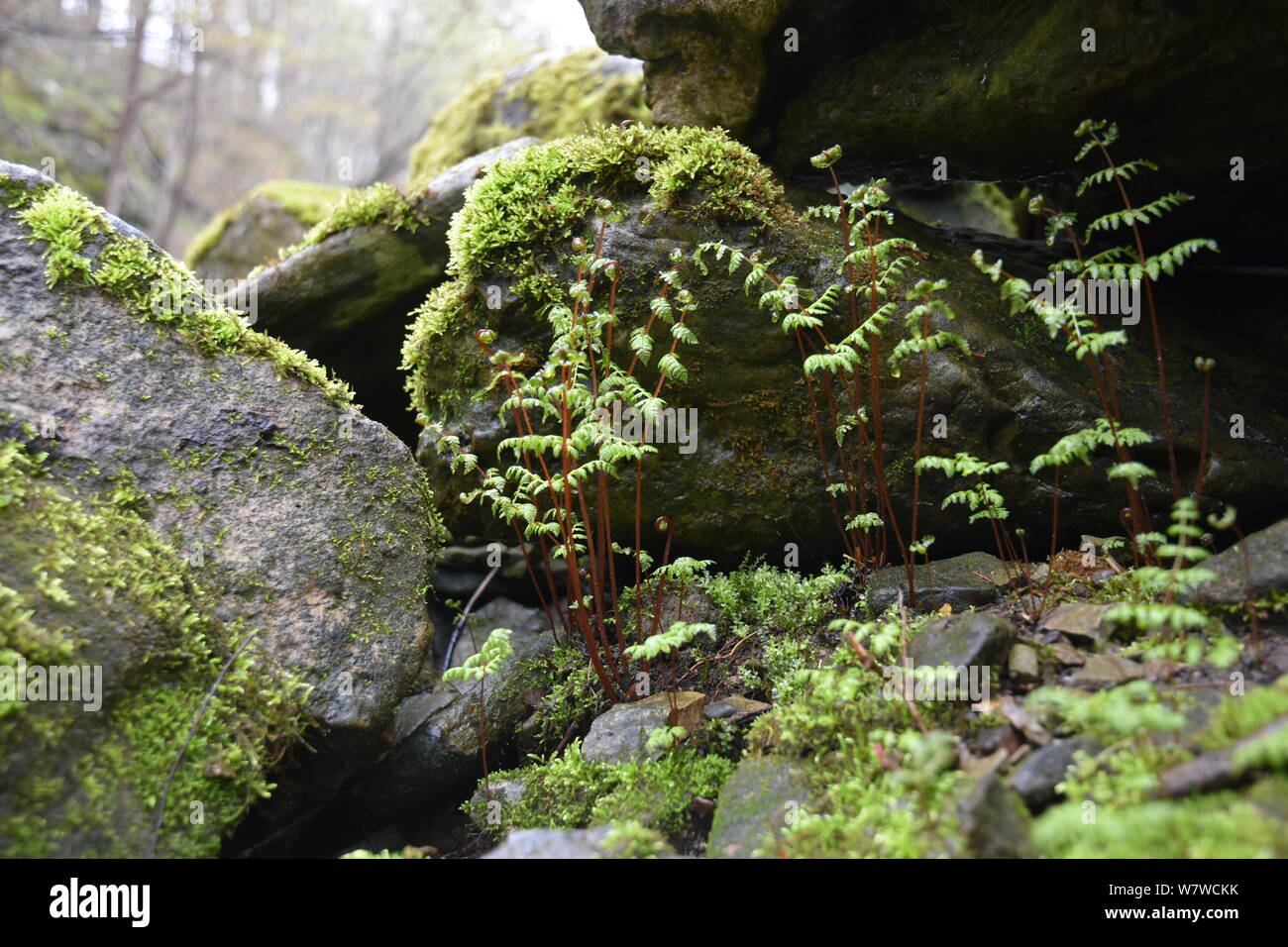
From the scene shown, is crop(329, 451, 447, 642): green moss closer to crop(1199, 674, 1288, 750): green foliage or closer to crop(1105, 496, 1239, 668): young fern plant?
crop(1105, 496, 1239, 668): young fern plant

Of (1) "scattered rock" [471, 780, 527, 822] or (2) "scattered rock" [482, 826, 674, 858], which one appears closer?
(2) "scattered rock" [482, 826, 674, 858]

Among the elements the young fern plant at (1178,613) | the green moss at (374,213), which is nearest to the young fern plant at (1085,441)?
the young fern plant at (1178,613)

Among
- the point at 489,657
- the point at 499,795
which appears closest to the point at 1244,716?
the point at 489,657

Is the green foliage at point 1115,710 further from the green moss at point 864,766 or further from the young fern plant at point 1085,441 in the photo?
the young fern plant at point 1085,441

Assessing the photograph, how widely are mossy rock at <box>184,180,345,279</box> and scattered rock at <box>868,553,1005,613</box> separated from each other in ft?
23.8

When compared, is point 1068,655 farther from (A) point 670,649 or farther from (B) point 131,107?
(B) point 131,107

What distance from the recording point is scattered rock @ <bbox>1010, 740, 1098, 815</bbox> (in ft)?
9.02

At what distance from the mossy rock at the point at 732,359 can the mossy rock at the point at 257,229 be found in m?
4.48

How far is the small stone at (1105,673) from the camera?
316cm

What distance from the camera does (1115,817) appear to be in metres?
2.26

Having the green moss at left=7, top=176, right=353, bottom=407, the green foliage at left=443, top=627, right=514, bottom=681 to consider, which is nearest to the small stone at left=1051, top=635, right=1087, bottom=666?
the green foliage at left=443, top=627, right=514, bottom=681

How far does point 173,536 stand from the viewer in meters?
3.81
